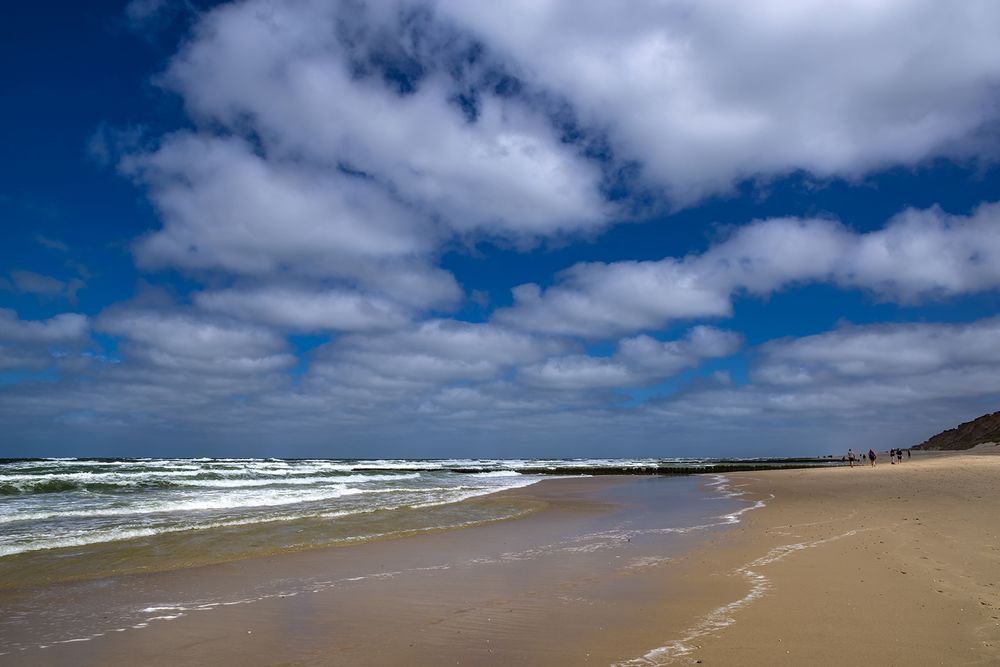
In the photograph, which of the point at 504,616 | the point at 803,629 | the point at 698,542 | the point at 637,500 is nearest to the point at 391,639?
the point at 504,616

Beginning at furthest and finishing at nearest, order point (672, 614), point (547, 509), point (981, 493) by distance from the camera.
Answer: point (547, 509)
point (981, 493)
point (672, 614)

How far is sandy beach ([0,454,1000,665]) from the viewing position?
614 cm

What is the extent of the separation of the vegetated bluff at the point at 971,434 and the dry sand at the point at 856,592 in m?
103

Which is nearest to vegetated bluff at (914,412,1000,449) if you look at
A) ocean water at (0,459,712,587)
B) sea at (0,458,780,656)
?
sea at (0,458,780,656)

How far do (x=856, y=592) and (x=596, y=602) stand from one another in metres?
3.50

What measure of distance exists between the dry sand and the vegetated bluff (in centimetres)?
10261

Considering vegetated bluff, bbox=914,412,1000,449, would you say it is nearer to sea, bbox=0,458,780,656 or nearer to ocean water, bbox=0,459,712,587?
sea, bbox=0,458,780,656

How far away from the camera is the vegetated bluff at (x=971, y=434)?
98.4 metres

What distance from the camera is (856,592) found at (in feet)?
26.5

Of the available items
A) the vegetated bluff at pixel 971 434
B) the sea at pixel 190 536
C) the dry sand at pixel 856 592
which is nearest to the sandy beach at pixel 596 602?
the dry sand at pixel 856 592

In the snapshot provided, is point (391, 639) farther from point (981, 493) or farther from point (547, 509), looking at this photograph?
point (981, 493)

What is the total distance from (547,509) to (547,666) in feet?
59.7

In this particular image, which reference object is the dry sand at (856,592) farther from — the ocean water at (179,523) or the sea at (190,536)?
the ocean water at (179,523)

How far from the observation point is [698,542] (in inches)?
525
